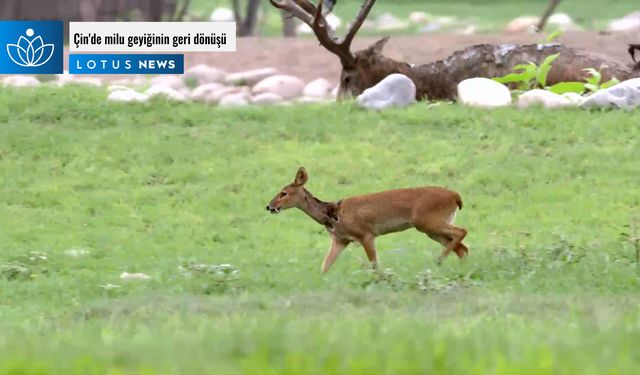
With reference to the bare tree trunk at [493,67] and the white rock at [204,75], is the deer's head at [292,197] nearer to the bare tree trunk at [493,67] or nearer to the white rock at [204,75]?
the bare tree trunk at [493,67]

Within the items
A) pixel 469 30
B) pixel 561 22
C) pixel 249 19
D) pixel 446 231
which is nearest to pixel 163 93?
pixel 446 231

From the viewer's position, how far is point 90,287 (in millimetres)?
9938

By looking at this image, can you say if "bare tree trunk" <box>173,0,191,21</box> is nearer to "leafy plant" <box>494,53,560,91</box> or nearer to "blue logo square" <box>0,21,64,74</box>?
"blue logo square" <box>0,21,64,74</box>

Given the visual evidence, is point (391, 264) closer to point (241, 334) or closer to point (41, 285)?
point (41, 285)

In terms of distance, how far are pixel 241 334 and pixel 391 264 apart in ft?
18.5

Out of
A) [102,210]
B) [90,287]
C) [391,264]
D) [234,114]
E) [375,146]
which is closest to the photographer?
[90,287]

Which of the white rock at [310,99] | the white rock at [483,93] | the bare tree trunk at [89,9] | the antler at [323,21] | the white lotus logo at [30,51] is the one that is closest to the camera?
the white rock at [483,93]

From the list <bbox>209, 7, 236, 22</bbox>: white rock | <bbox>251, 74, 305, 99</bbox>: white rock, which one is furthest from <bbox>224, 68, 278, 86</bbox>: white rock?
<bbox>209, 7, 236, 22</bbox>: white rock

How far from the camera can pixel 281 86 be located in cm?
2275

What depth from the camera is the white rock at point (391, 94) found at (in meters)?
18.2

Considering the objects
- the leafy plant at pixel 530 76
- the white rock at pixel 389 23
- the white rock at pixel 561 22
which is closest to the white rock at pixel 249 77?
the leafy plant at pixel 530 76

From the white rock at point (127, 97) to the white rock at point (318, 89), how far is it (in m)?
3.75

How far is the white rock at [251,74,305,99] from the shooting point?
2255cm

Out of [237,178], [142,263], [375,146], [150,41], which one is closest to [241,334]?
[142,263]
